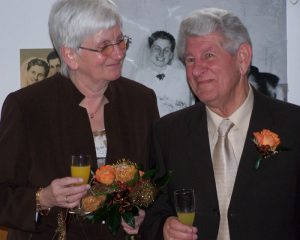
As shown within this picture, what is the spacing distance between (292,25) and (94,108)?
167cm

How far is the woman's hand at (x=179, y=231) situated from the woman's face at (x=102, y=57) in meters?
0.78

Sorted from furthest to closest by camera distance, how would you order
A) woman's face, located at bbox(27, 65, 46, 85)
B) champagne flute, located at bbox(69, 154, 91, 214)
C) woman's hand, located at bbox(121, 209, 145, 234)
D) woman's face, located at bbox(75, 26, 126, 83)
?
woman's face, located at bbox(27, 65, 46, 85) < woman's face, located at bbox(75, 26, 126, 83) < woman's hand, located at bbox(121, 209, 145, 234) < champagne flute, located at bbox(69, 154, 91, 214)

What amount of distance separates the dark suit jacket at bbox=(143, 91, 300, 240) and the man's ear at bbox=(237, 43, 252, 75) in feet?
0.47

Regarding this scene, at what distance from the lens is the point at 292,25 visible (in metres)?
3.88

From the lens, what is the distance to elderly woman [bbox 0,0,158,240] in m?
2.75

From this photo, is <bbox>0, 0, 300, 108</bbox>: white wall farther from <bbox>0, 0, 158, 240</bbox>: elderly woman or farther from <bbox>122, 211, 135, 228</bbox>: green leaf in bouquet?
Answer: <bbox>122, 211, 135, 228</bbox>: green leaf in bouquet

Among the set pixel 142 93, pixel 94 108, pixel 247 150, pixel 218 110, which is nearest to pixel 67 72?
pixel 94 108

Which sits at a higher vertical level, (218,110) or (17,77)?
(17,77)

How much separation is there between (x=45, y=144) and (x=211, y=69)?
2.94ft

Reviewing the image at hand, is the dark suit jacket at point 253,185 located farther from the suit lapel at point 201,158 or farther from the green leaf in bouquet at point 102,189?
the green leaf in bouquet at point 102,189

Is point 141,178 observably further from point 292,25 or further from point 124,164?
point 292,25

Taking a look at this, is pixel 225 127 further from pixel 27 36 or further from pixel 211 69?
pixel 27 36

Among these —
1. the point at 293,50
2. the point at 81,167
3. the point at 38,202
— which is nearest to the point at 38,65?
the point at 38,202

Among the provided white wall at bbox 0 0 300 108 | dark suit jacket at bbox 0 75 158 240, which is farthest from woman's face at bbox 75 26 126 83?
white wall at bbox 0 0 300 108
